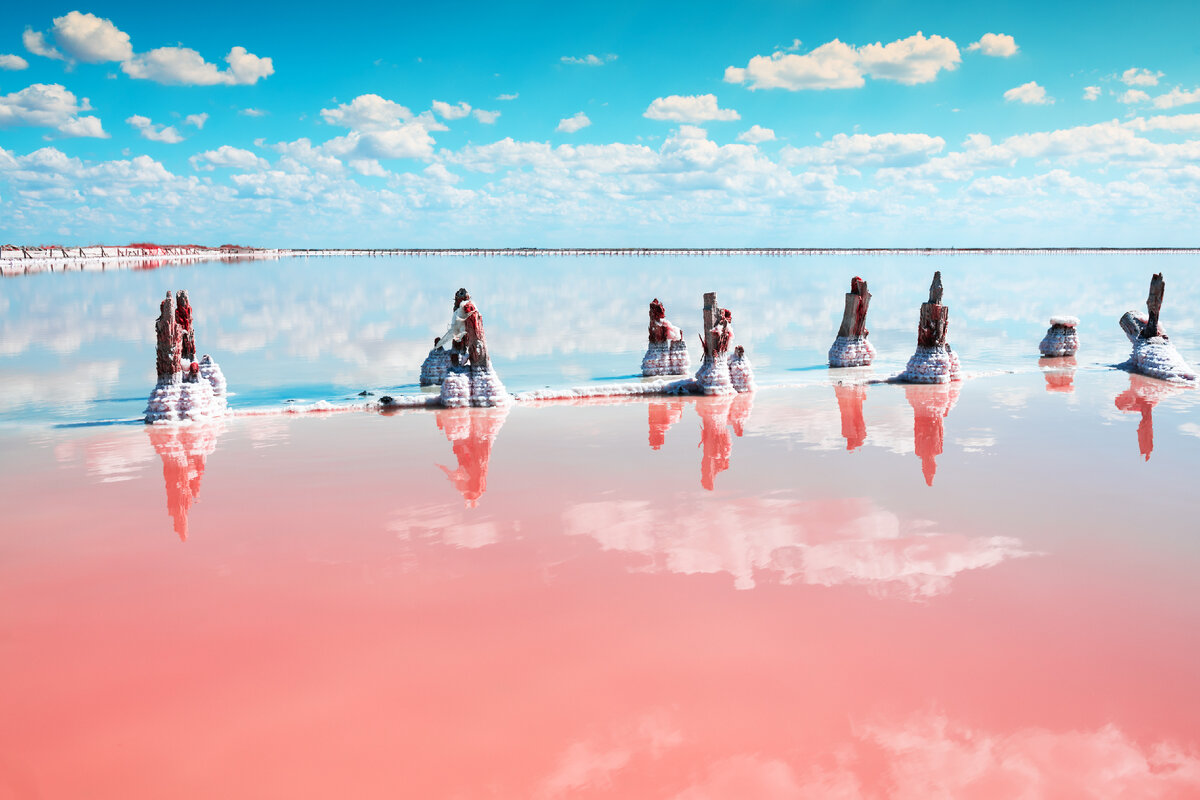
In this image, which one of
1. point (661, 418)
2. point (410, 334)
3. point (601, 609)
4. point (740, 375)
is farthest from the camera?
point (410, 334)

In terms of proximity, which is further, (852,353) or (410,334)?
(410,334)

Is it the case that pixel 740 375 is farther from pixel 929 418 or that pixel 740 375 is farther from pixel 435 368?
pixel 435 368

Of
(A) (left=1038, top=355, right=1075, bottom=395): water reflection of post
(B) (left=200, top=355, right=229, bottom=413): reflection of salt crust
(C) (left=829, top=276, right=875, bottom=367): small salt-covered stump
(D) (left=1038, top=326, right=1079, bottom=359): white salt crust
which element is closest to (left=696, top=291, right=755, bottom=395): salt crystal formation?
(C) (left=829, top=276, right=875, bottom=367): small salt-covered stump

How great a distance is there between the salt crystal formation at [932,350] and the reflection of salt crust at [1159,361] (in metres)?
5.32

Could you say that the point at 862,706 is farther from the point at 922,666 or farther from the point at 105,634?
the point at 105,634

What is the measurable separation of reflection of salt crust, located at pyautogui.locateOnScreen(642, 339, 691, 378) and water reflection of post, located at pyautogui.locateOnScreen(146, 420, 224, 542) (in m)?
10.0

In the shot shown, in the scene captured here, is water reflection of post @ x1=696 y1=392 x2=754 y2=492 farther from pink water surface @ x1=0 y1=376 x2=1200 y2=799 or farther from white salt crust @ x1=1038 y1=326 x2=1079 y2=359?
white salt crust @ x1=1038 y1=326 x2=1079 y2=359

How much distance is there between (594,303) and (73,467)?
39.2m

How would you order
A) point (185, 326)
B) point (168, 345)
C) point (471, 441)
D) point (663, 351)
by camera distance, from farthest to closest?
point (663, 351) < point (185, 326) < point (168, 345) < point (471, 441)

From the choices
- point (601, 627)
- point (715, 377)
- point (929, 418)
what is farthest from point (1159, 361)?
point (601, 627)

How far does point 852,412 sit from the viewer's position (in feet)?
56.9

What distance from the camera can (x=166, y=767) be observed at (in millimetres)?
5598

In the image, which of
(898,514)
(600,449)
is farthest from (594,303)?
(898,514)

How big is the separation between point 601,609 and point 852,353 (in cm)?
1815
